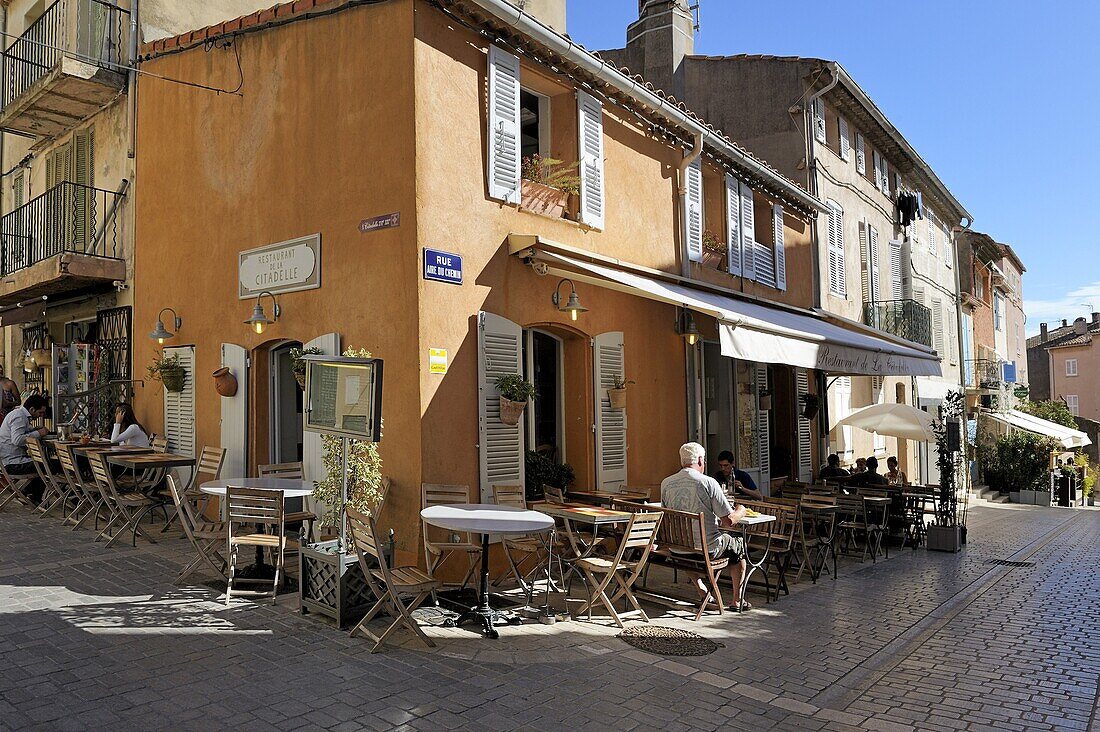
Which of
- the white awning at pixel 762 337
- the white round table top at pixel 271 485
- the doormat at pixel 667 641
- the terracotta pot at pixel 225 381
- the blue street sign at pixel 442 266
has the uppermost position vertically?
the blue street sign at pixel 442 266

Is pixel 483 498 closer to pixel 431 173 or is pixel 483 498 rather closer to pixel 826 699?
pixel 431 173

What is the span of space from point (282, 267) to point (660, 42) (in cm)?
1128

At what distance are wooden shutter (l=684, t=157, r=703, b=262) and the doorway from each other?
5736 millimetres

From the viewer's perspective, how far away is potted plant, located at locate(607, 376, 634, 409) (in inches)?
355

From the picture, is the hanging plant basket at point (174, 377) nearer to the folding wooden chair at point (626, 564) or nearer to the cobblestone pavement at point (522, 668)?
the cobblestone pavement at point (522, 668)

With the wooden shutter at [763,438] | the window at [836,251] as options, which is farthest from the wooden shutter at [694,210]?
the window at [836,251]

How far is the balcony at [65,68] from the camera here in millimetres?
10977

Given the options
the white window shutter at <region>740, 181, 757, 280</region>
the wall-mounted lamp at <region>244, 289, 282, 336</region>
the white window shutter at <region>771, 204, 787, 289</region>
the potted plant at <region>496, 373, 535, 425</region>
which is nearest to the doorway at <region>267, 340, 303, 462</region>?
the wall-mounted lamp at <region>244, 289, 282, 336</region>

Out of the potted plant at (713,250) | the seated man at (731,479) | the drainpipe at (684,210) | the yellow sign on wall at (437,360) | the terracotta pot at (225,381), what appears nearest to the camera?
the yellow sign on wall at (437,360)

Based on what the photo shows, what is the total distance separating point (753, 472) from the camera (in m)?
12.8

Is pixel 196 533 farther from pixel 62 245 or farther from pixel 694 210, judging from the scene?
pixel 62 245

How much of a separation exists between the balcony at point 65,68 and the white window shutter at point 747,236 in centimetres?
960

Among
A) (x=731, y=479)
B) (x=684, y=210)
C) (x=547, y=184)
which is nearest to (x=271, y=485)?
(x=547, y=184)

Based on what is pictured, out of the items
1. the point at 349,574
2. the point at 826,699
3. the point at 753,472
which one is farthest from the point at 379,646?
the point at 753,472
